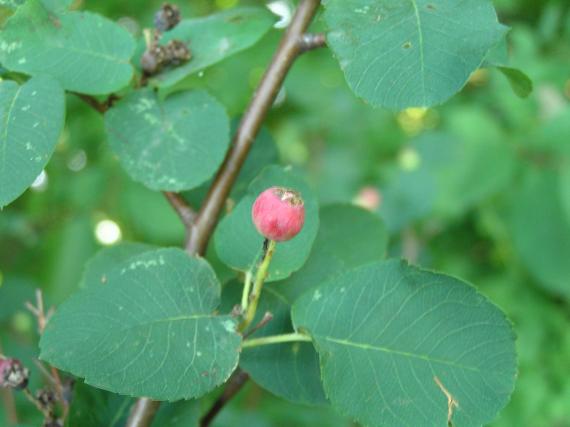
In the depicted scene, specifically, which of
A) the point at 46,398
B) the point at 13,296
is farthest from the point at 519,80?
the point at 13,296

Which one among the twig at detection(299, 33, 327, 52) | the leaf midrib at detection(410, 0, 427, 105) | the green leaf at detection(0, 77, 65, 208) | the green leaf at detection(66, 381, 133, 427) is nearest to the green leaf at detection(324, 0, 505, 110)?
the leaf midrib at detection(410, 0, 427, 105)

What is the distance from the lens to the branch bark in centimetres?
63

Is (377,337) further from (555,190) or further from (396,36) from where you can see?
(555,190)

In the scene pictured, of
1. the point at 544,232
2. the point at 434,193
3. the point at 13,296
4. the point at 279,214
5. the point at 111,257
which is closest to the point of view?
the point at 279,214

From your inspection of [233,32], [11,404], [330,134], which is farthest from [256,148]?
[330,134]

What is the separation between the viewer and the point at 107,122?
1.95ft

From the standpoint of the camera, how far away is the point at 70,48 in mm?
587

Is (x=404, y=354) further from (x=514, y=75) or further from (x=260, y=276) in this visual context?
(x=514, y=75)

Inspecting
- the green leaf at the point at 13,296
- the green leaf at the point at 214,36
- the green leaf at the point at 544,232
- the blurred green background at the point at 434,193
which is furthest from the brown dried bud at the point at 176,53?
the green leaf at the point at 544,232

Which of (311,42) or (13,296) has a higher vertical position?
A: (311,42)

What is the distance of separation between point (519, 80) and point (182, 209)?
0.29 metres

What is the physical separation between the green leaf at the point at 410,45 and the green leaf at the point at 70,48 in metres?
0.19

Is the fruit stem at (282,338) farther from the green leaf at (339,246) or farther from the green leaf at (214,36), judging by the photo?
the green leaf at (214,36)

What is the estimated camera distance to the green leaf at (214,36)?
0.62m
